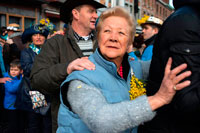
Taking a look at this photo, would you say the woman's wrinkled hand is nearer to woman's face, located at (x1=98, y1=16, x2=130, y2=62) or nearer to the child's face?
woman's face, located at (x1=98, y1=16, x2=130, y2=62)

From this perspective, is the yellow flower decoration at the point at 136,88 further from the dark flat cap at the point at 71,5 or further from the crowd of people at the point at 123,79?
the dark flat cap at the point at 71,5

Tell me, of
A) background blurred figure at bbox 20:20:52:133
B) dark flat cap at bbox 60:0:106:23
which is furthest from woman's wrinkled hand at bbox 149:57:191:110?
background blurred figure at bbox 20:20:52:133

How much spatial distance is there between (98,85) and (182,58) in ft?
1.79

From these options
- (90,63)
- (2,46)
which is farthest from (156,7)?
(90,63)

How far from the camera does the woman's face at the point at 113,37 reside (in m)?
1.56

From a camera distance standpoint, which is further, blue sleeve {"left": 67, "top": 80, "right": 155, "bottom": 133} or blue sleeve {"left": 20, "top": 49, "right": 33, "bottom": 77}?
blue sleeve {"left": 20, "top": 49, "right": 33, "bottom": 77}

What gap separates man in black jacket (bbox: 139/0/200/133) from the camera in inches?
44.3

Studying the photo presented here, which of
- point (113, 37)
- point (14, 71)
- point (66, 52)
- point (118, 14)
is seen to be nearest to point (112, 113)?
point (113, 37)

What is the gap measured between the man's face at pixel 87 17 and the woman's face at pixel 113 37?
1.03 metres

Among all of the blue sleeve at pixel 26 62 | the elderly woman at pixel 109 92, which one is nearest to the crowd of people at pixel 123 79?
the elderly woman at pixel 109 92

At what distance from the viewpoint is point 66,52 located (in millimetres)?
2285

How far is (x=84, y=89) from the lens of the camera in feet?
4.26

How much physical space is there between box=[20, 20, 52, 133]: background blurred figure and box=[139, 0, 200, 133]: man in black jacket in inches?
101

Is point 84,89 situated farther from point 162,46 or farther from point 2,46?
point 2,46
